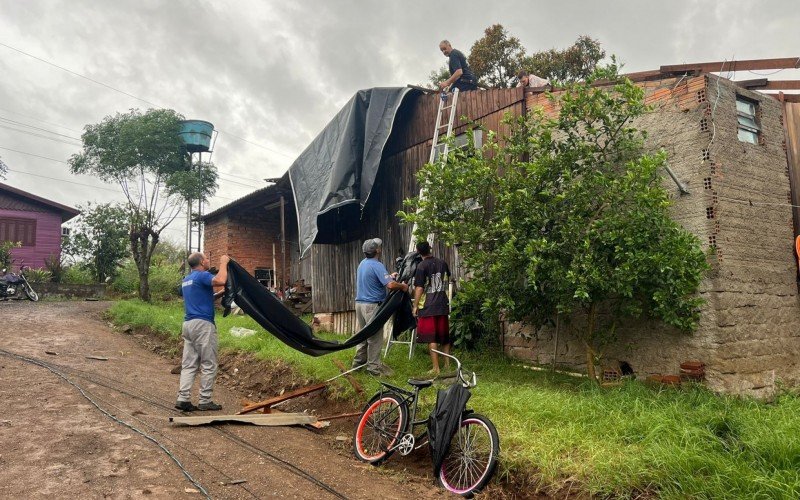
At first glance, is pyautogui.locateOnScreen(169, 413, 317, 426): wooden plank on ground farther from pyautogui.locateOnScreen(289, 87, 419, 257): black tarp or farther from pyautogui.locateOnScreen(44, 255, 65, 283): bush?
pyautogui.locateOnScreen(44, 255, 65, 283): bush

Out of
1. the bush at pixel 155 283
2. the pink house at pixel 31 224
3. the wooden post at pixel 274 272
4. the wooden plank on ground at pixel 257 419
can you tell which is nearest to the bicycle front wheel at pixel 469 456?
the wooden plank on ground at pixel 257 419

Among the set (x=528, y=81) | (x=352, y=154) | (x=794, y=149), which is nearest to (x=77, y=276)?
(x=352, y=154)

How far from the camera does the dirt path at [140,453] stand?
3.97m

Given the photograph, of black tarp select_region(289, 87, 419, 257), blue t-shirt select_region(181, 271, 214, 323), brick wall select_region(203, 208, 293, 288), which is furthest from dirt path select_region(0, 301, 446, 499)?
brick wall select_region(203, 208, 293, 288)

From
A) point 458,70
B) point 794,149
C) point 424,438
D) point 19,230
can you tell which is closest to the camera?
point 424,438

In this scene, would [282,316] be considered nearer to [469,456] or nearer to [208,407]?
[208,407]

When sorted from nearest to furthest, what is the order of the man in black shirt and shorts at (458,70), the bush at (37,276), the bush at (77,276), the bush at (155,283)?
the man in black shirt and shorts at (458,70) → the bush at (37,276) → the bush at (155,283) → the bush at (77,276)

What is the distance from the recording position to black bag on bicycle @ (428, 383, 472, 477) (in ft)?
14.7

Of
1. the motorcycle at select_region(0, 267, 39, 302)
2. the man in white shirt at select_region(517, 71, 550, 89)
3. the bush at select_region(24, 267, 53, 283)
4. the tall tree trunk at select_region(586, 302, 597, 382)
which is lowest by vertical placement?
the tall tree trunk at select_region(586, 302, 597, 382)

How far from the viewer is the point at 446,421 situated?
14.8 feet

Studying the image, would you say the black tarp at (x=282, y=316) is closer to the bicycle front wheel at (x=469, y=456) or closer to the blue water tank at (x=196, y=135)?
the bicycle front wheel at (x=469, y=456)

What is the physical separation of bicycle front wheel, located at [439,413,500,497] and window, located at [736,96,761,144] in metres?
4.91

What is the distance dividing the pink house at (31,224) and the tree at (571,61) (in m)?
19.5

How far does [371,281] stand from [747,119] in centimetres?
505
